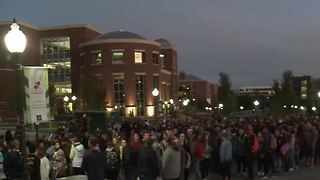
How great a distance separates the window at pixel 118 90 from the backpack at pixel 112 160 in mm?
60360

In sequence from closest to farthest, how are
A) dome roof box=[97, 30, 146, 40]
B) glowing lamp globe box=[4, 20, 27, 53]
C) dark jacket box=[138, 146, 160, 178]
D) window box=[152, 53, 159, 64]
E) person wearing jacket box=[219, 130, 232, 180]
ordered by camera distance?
glowing lamp globe box=[4, 20, 27, 53] → dark jacket box=[138, 146, 160, 178] → person wearing jacket box=[219, 130, 232, 180] → dome roof box=[97, 30, 146, 40] → window box=[152, 53, 159, 64]

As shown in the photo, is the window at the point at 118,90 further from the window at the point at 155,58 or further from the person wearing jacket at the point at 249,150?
Result: the person wearing jacket at the point at 249,150

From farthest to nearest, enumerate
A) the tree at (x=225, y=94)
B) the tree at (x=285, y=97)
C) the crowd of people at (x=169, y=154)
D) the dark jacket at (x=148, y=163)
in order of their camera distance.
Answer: the tree at (x=285, y=97) → the tree at (x=225, y=94) → the crowd of people at (x=169, y=154) → the dark jacket at (x=148, y=163)

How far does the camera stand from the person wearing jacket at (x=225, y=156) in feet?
52.6

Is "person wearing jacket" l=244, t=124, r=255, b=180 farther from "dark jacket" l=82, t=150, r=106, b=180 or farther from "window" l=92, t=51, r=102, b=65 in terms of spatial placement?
"window" l=92, t=51, r=102, b=65

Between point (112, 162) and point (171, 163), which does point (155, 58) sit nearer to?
point (112, 162)

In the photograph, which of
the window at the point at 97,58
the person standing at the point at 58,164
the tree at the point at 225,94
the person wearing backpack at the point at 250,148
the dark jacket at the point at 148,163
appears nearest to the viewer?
the dark jacket at the point at 148,163

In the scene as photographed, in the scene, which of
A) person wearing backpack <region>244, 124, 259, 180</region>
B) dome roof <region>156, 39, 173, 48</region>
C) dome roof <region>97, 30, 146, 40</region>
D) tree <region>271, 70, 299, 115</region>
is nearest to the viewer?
person wearing backpack <region>244, 124, 259, 180</region>

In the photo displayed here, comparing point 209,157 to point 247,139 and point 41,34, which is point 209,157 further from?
point 41,34

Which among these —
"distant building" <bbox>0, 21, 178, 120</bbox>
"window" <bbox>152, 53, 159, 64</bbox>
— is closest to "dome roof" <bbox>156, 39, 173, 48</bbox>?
"distant building" <bbox>0, 21, 178, 120</bbox>

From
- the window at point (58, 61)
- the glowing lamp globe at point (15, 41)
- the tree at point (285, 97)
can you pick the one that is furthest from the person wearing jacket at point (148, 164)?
the window at point (58, 61)

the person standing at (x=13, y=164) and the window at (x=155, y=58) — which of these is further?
the window at (x=155, y=58)

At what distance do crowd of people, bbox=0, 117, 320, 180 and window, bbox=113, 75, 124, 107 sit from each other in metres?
53.4

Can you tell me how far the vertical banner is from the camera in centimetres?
1109
